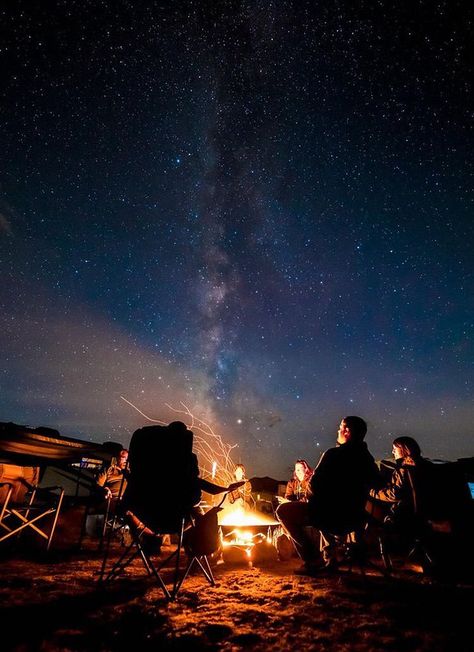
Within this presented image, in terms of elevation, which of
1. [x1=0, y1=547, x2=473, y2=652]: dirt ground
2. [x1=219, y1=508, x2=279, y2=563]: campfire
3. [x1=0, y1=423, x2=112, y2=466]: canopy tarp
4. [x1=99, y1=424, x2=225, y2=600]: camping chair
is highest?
[x1=0, y1=423, x2=112, y2=466]: canopy tarp

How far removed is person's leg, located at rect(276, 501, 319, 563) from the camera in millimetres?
3602

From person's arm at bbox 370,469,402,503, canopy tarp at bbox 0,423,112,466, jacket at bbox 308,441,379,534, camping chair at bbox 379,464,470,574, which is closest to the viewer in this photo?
jacket at bbox 308,441,379,534

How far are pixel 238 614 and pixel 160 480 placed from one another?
1179mm

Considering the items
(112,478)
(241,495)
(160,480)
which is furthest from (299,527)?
(112,478)

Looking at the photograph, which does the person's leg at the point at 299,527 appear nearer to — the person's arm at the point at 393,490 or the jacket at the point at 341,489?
the jacket at the point at 341,489

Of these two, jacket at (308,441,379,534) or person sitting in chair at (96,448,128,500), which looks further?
person sitting in chair at (96,448,128,500)

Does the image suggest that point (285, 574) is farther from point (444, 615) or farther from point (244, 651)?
point (244, 651)

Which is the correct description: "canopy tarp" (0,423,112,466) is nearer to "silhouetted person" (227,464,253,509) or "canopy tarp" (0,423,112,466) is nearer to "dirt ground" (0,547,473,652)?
"dirt ground" (0,547,473,652)

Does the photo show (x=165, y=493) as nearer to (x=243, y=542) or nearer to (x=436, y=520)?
(x=243, y=542)

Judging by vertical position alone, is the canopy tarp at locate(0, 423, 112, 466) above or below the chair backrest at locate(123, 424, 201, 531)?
above

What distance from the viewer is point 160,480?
3020 millimetres

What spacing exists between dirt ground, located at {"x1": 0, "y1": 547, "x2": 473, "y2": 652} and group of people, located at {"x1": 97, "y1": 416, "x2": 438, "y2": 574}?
36 centimetres

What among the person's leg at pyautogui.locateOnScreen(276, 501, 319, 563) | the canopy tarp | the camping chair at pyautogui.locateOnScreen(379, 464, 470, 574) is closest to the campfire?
the person's leg at pyautogui.locateOnScreen(276, 501, 319, 563)

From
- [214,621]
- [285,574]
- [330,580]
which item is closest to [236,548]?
[285,574]
